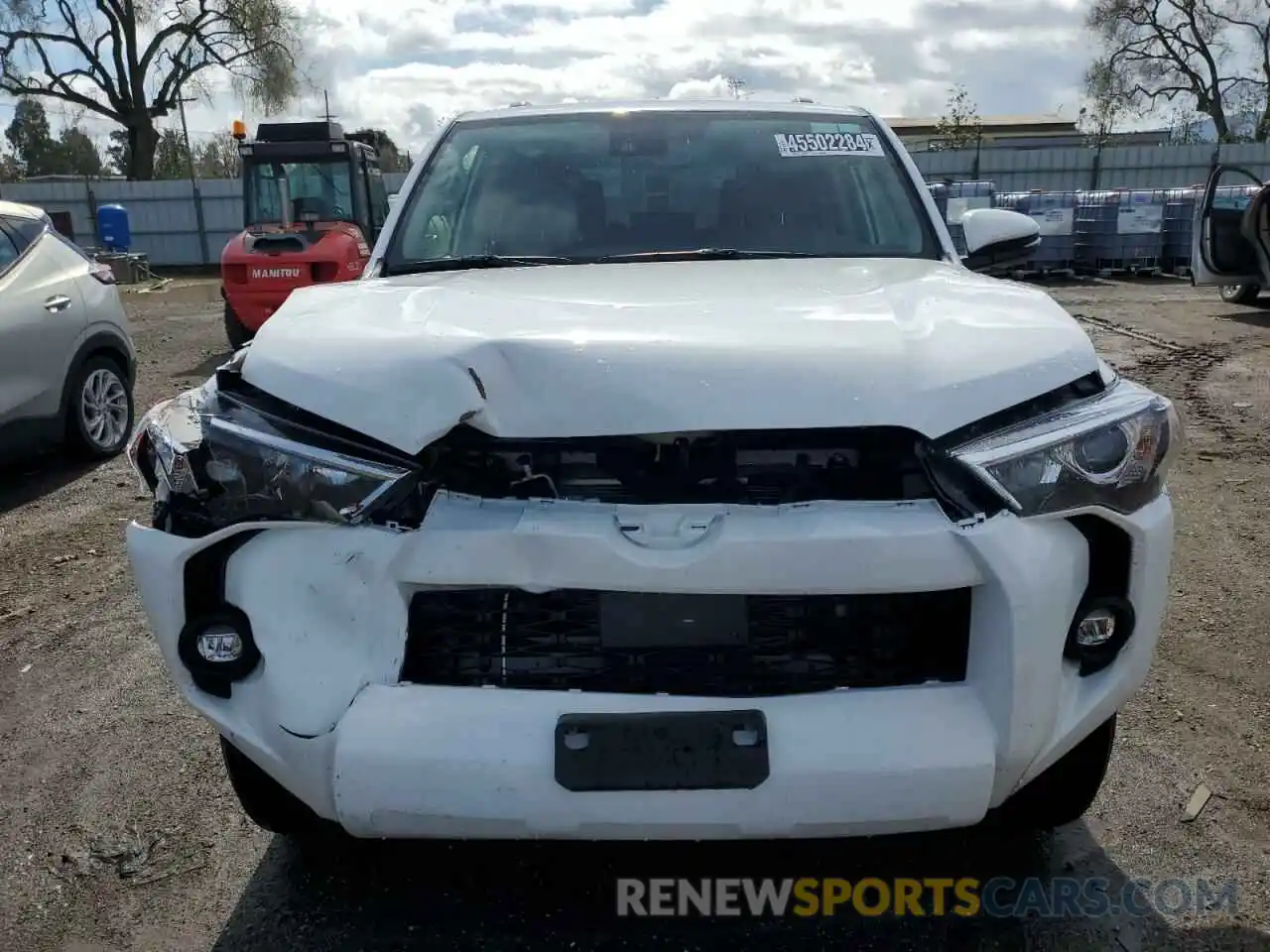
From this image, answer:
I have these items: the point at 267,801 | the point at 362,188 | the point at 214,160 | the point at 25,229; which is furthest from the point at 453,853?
the point at 214,160

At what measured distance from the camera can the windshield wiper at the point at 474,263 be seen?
3.06 metres

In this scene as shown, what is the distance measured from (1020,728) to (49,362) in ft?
18.7

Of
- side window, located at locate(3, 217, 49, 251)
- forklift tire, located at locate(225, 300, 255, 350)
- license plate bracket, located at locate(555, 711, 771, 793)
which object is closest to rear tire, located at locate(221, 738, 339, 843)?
license plate bracket, located at locate(555, 711, 771, 793)

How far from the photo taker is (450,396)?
6.18 ft

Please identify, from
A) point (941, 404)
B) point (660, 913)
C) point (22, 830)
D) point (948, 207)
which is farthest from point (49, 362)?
point (948, 207)

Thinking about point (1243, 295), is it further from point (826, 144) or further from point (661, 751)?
point (661, 751)

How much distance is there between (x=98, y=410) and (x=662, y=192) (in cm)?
458

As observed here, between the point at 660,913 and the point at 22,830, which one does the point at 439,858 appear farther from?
the point at 22,830

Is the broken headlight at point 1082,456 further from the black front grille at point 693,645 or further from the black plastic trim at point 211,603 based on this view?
the black plastic trim at point 211,603

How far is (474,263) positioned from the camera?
3.08 meters

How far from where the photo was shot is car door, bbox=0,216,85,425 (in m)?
5.66

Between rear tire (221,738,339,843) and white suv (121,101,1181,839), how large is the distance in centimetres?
32

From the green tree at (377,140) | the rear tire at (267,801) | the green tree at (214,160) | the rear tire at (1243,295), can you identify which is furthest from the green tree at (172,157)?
the rear tire at (267,801)

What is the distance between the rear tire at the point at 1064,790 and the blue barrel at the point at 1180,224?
1799 cm
